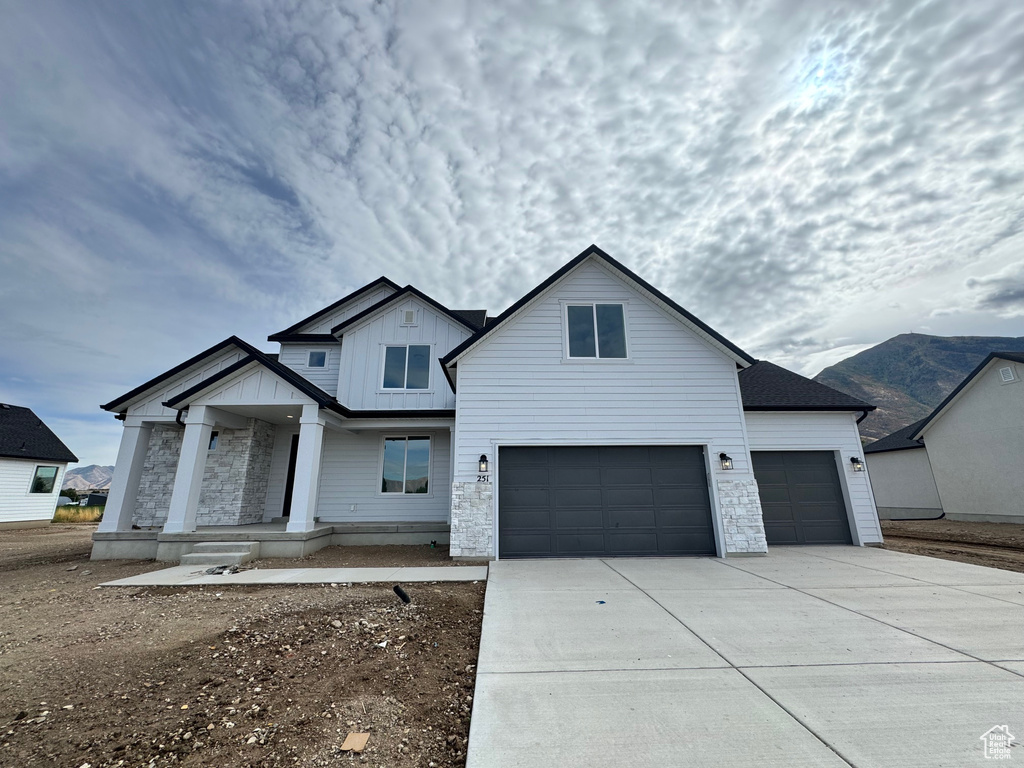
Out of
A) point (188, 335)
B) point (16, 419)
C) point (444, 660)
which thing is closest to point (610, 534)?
point (444, 660)

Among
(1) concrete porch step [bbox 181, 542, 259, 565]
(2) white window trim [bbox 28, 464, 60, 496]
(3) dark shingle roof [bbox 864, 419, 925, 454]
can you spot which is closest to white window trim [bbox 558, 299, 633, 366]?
(1) concrete porch step [bbox 181, 542, 259, 565]

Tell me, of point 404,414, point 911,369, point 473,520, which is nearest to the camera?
point 473,520

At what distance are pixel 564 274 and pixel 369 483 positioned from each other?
316 inches

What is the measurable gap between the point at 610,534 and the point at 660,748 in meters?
6.36

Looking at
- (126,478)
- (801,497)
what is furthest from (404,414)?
(801,497)

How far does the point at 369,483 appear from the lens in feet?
36.4

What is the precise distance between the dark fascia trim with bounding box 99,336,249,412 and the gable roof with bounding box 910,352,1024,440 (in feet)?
78.8

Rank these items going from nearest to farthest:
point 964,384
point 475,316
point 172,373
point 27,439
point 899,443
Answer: point 172,373 → point 475,316 → point 964,384 → point 899,443 → point 27,439

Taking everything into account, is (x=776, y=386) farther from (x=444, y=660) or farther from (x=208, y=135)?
(x=208, y=135)

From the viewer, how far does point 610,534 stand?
8.35 m

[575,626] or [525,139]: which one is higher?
[525,139]

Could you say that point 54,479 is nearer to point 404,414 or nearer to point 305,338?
point 305,338

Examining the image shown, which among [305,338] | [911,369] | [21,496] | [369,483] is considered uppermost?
[911,369]

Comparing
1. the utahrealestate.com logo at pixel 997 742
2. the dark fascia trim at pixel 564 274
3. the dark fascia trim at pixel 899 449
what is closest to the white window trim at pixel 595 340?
the dark fascia trim at pixel 564 274
